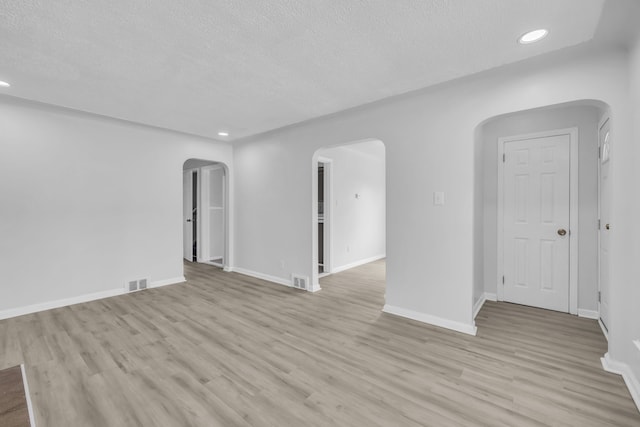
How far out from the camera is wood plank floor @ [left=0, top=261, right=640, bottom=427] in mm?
1749

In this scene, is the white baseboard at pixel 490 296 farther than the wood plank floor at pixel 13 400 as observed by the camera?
Yes

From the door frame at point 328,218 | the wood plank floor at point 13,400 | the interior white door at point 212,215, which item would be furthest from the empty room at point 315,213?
the interior white door at point 212,215

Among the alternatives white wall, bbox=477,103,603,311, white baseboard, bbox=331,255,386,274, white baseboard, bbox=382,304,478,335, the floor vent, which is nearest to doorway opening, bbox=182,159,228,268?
the floor vent

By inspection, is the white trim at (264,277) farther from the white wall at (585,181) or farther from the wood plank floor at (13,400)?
the wood plank floor at (13,400)

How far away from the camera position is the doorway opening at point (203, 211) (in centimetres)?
634

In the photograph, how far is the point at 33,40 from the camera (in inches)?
81.4

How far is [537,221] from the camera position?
3490mm

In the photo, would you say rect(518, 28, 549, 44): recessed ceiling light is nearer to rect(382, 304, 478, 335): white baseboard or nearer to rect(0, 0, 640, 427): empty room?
rect(0, 0, 640, 427): empty room

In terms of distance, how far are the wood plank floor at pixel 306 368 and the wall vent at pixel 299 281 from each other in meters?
0.69

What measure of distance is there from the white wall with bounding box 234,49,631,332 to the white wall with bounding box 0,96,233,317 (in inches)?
102

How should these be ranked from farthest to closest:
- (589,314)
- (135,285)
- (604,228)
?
(135,285)
(589,314)
(604,228)

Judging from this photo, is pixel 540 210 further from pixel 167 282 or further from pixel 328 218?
pixel 167 282

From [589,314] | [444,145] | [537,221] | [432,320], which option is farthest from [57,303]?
[589,314]

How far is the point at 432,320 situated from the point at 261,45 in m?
3.01
